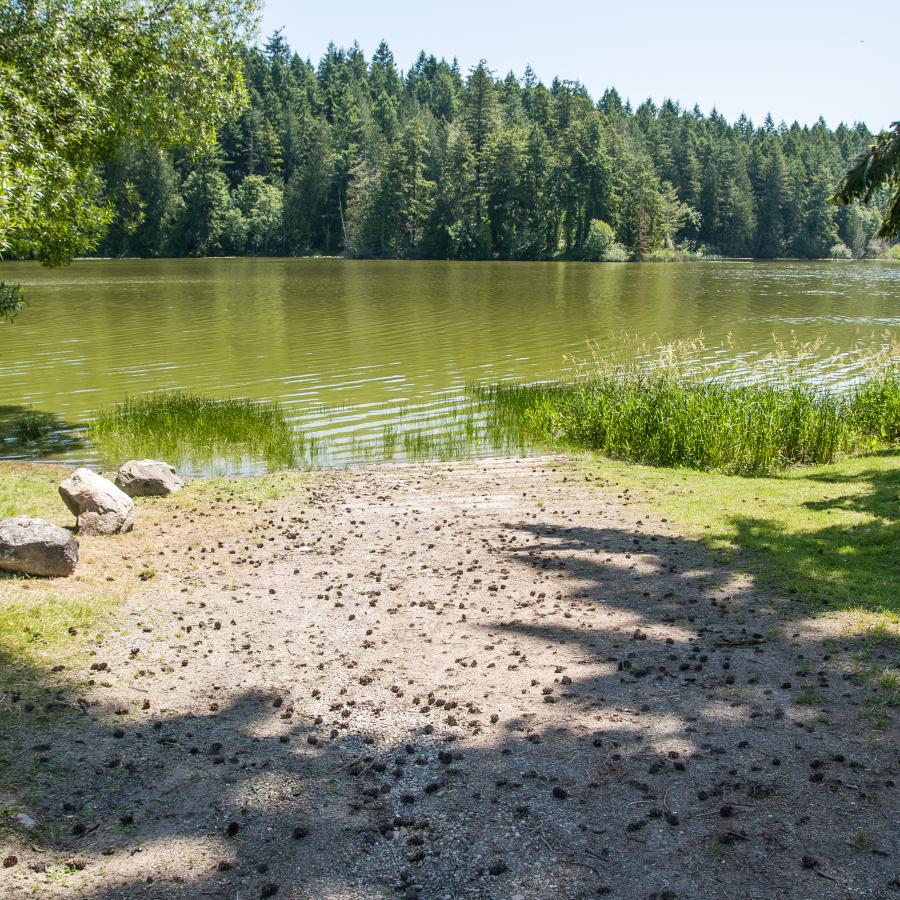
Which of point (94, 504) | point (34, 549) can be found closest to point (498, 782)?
point (34, 549)

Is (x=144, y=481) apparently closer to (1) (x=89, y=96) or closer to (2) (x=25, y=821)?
(1) (x=89, y=96)

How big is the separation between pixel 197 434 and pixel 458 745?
14104 mm

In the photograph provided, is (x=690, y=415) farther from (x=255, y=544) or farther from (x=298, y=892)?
(x=298, y=892)

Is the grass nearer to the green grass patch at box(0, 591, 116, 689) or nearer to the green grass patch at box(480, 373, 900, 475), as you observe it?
the green grass patch at box(480, 373, 900, 475)

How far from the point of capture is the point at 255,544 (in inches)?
463

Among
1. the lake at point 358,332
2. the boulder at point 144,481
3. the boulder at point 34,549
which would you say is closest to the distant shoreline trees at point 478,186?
the lake at point 358,332

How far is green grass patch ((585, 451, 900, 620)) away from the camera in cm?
955

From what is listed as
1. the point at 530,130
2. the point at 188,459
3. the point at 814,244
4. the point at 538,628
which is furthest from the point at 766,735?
the point at 814,244

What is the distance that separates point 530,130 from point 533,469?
11979 centimetres

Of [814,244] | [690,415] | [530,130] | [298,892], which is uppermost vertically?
[530,130]

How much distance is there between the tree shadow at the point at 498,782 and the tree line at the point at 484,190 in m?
105

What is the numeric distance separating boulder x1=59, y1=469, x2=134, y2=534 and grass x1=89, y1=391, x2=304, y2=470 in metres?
5.79

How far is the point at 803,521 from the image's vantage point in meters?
12.0

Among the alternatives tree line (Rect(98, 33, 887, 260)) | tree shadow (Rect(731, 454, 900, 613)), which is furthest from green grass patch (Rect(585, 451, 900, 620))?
tree line (Rect(98, 33, 887, 260))
